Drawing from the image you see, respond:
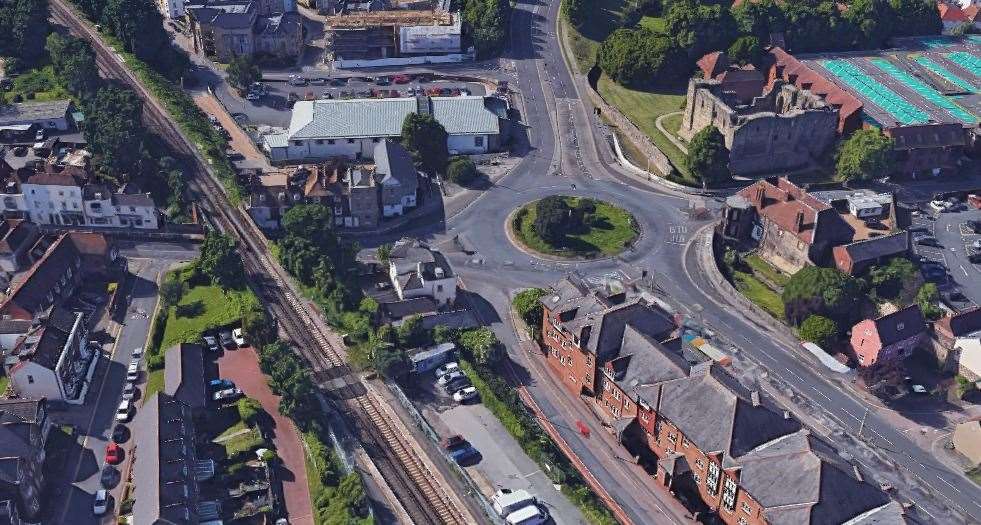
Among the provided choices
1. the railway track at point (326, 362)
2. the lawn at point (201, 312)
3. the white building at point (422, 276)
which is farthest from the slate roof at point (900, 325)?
the lawn at point (201, 312)

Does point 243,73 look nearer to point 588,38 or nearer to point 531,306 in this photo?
point 588,38

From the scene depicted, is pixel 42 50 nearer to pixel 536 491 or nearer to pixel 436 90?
pixel 436 90

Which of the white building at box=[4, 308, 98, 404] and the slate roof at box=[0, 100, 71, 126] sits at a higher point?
the slate roof at box=[0, 100, 71, 126]

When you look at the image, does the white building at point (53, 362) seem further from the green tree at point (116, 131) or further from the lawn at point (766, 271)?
the lawn at point (766, 271)

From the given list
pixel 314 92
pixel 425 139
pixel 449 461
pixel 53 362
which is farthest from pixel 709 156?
pixel 53 362

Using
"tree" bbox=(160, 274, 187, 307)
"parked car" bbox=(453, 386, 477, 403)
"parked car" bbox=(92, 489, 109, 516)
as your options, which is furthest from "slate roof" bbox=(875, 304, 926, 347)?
"parked car" bbox=(92, 489, 109, 516)

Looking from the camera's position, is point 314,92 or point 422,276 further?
point 314,92

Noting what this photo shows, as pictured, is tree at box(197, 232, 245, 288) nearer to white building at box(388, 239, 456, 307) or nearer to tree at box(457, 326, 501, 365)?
white building at box(388, 239, 456, 307)
